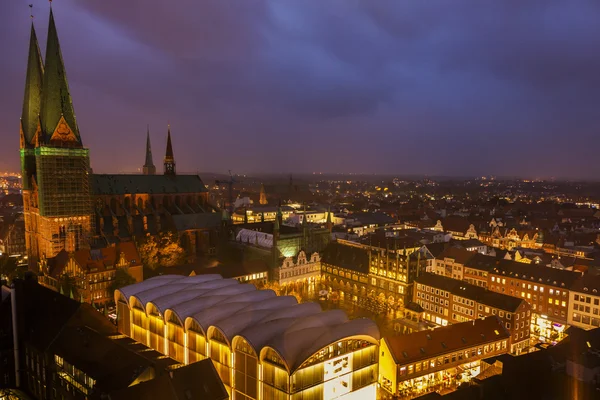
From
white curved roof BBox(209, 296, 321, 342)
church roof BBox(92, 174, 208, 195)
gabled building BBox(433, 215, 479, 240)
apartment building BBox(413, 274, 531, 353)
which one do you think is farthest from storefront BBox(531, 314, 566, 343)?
church roof BBox(92, 174, 208, 195)

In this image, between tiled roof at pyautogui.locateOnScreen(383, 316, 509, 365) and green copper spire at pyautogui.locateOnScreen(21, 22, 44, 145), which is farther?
green copper spire at pyautogui.locateOnScreen(21, 22, 44, 145)

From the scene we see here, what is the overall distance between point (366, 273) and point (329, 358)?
128ft

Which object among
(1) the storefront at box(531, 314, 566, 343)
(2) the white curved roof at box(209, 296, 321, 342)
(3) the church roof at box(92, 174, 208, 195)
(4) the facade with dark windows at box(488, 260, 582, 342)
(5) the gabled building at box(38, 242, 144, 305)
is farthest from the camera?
(3) the church roof at box(92, 174, 208, 195)

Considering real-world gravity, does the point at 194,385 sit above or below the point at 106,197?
below

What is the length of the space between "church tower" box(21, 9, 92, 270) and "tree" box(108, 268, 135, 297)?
1727 centimetres

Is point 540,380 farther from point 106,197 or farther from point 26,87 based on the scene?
point 26,87

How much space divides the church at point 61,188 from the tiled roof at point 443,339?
48.5 m

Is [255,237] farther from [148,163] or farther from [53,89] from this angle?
[148,163]

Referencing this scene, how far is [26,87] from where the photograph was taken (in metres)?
79.4

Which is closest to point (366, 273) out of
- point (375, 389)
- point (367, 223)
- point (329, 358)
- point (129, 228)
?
point (375, 389)

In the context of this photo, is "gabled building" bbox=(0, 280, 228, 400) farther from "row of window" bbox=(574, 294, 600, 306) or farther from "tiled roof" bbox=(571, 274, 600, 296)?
"tiled roof" bbox=(571, 274, 600, 296)

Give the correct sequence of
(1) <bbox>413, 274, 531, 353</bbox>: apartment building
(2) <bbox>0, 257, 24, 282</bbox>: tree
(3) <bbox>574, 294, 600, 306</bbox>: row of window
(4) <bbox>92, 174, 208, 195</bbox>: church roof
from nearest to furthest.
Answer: (1) <bbox>413, 274, 531, 353</bbox>: apartment building
(3) <bbox>574, 294, 600, 306</bbox>: row of window
(2) <bbox>0, 257, 24, 282</bbox>: tree
(4) <bbox>92, 174, 208, 195</bbox>: church roof

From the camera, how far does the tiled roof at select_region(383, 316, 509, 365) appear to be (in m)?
41.7

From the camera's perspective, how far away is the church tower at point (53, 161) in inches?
2953
